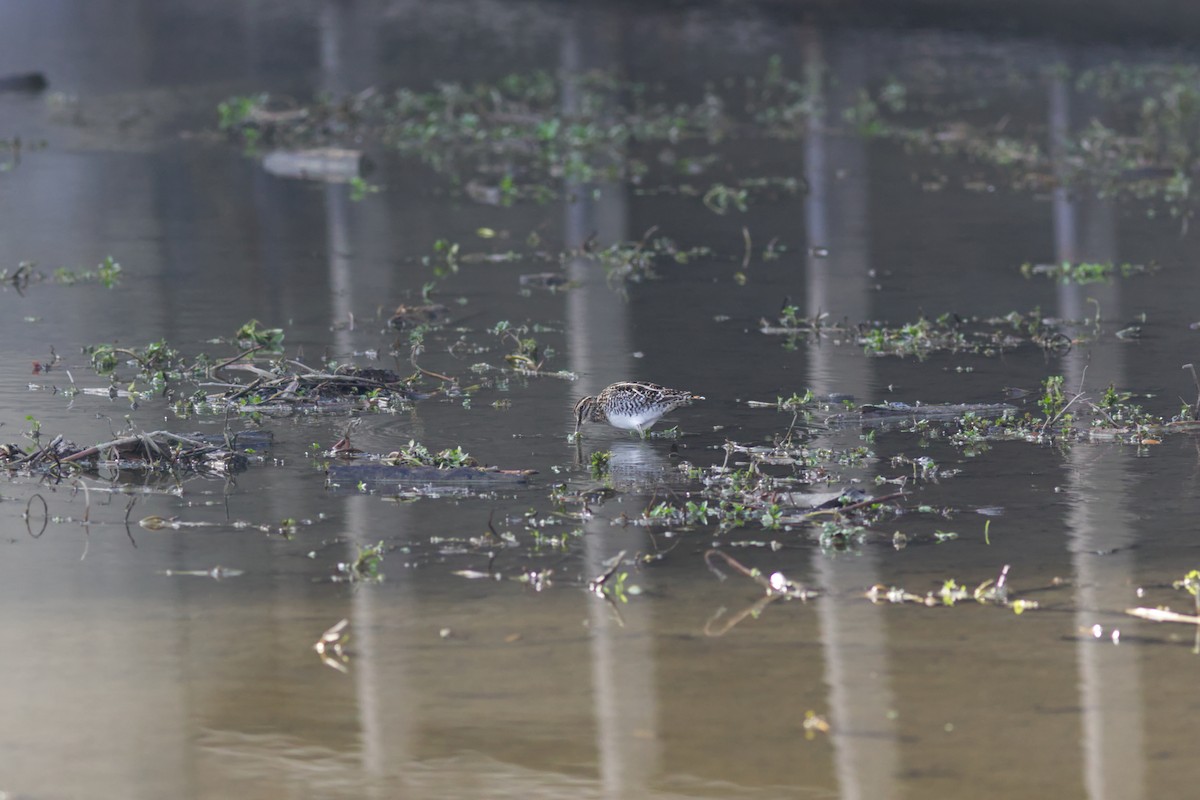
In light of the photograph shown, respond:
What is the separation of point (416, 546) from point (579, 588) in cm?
73

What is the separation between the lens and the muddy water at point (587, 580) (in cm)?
521

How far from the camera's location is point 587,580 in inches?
256

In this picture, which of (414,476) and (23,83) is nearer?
(414,476)

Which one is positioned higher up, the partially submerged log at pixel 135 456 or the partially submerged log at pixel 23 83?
the partially submerged log at pixel 23 83

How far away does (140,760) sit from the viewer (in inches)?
204

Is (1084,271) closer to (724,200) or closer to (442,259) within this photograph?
(724,200)

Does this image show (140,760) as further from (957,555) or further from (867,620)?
(957,555)

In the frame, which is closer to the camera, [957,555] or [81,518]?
[957,555]

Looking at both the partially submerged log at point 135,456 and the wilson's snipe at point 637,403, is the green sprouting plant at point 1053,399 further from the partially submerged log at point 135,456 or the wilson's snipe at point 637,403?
the partially submerged log at point 135,456

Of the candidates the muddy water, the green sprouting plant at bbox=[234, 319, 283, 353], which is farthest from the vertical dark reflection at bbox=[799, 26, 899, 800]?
the green sprouting plant at bbox=[234, 319, 283, 353]

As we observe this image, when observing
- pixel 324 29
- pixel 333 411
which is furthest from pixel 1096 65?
pixel 333 411

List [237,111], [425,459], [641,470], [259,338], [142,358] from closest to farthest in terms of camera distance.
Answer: [425,459], [641,470], [142,358], [259,338], [237,111]

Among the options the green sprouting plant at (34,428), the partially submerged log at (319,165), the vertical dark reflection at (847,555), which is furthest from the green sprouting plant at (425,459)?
the partially submerged log at (319,165)

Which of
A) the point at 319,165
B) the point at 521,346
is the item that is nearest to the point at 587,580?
the point at 521,346
